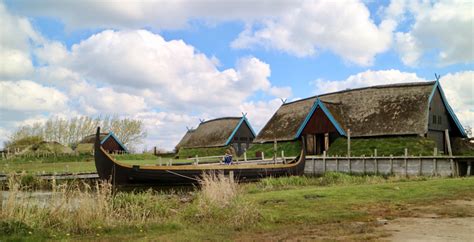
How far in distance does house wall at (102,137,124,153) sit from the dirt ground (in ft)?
157

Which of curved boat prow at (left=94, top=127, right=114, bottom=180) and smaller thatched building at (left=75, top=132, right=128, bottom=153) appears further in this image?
smaller thatched building at (left=75, top=132, right=128, bottom=153)

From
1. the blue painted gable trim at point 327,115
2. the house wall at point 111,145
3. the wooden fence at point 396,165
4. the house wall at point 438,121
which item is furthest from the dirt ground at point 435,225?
the house wall at point 111,145

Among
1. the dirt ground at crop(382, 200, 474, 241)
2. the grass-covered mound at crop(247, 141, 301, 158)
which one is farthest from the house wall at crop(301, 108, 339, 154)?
the dirt ground at crop(382, 200, 474, 241)

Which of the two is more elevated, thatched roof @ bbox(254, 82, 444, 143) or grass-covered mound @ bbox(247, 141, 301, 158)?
thatched roof @ bbox(254, 82, 444, 143)

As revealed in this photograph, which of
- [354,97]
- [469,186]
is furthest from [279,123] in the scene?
[469,186]

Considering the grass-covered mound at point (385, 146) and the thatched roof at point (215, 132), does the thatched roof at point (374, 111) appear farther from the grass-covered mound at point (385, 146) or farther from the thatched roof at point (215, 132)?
the thatched roof at point (215, 132)

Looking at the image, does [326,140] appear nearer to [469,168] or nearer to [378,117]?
[378,117]

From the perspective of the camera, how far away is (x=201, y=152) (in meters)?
52.9

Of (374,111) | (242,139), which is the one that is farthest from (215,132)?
(374,111)

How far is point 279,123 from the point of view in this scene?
43.9 m

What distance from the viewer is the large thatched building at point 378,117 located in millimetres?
32875

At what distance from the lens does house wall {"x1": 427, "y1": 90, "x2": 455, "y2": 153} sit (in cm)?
3344

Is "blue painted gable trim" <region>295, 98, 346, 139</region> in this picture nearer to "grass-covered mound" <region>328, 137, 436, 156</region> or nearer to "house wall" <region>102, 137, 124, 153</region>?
"grass-covered mound" <region>328, 137, 436, 156</region>

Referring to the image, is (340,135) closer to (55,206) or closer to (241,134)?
(241,134)
